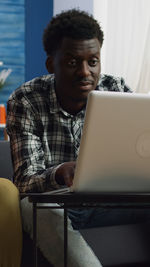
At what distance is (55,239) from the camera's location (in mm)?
1177

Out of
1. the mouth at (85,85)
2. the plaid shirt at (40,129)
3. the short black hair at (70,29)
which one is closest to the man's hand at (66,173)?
the plaid shirt at (40,129)

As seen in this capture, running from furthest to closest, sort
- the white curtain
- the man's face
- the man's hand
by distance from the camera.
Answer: the white curtain, the man's face, the man's hand

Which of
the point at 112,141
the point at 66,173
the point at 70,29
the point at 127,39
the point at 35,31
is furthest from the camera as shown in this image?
the point at 35,31

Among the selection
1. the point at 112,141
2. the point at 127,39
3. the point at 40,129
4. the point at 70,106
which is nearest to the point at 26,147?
the point at 40,129

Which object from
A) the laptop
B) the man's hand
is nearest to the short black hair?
the man's hand

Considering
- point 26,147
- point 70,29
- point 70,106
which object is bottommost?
point 26,147

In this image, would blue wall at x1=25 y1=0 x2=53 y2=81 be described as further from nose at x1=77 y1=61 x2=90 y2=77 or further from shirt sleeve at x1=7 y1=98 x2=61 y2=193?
nose at x1=77 y1=61 x2=90 y2=77

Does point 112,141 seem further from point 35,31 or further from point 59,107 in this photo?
point 35,31

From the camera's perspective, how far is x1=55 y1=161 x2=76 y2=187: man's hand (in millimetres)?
1064

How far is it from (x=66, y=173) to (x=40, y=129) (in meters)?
0.45

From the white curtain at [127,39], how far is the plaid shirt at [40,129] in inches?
43.9

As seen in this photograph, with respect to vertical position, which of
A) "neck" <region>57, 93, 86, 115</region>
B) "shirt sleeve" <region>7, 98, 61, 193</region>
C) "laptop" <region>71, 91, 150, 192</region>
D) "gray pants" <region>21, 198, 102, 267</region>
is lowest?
"gray pants" <region>21, 198, 102, 267</region>

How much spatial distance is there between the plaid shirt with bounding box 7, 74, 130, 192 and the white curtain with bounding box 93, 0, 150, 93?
1.12m

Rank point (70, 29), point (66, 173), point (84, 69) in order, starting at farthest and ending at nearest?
point (70, 29) < point (84, 69) < point (66, 173)
